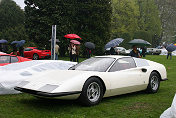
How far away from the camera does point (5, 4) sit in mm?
37969

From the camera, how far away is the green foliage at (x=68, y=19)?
25812 millimetres

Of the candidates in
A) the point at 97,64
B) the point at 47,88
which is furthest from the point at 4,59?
the point at 47,88

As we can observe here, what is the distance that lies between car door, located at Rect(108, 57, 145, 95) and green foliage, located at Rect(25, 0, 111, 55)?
1916 centimetres

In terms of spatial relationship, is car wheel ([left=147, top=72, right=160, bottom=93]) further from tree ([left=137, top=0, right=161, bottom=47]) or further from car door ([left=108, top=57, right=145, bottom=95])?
tree ([left=137, top=0, right=161, bottom=47])

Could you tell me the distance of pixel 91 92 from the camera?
5.79 metres

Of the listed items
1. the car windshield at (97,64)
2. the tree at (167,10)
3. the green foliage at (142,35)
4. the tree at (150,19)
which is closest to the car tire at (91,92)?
the car windshield at (97,64)

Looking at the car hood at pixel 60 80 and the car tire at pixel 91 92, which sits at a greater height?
the car hood at pixel 60 80

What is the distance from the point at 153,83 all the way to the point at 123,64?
54.2 inches

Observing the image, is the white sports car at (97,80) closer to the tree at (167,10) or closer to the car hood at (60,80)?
the car hood at (60,80)

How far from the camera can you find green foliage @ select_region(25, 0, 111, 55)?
84.7 feet

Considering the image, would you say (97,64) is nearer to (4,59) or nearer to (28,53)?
(4,59)

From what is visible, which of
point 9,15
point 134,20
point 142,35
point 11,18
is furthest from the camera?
point 142,35

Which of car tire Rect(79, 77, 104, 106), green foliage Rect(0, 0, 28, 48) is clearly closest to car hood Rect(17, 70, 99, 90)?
car tire Rect(79, 77, 104, 106)

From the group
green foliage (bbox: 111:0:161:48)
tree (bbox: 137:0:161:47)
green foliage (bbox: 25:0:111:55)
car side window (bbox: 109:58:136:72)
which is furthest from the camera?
tree (bbox: 137:0:161:47)
